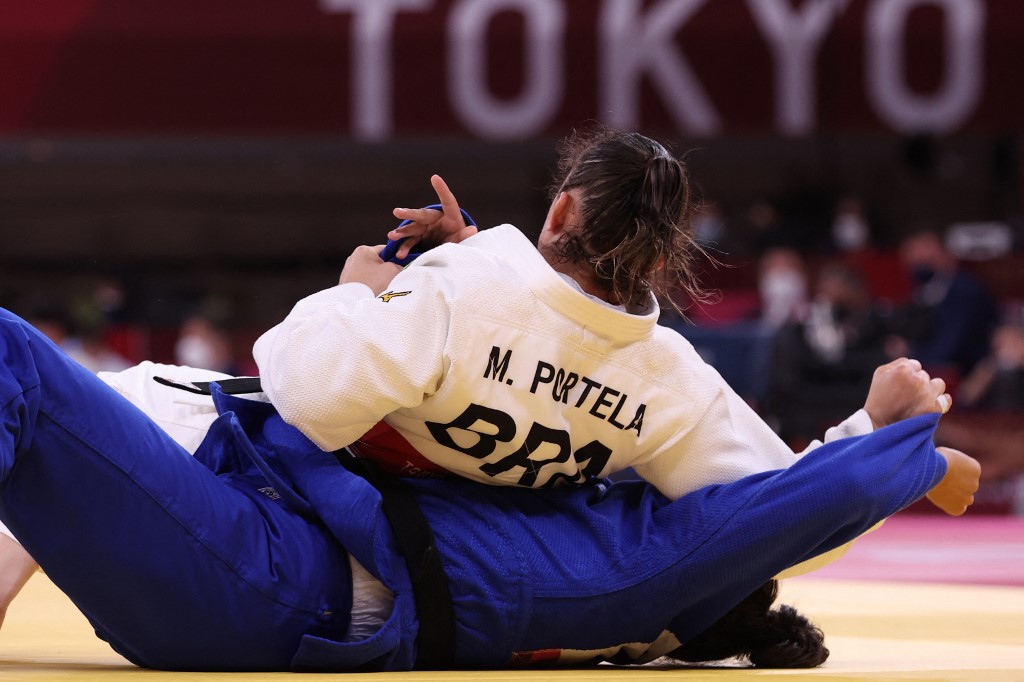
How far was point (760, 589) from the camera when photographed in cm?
214

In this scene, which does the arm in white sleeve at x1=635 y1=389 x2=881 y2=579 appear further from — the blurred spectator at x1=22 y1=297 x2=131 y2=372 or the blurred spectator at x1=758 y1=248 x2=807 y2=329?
the blurred spectator at x1=758 y1=248 x2=807 y2=329

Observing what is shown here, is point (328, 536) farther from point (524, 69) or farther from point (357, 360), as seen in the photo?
point (524, 69)

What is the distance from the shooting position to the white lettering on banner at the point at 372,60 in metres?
11.1

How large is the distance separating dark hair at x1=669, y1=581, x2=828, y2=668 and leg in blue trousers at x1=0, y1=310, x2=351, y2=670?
1.94ft

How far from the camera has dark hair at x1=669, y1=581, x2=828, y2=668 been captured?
2.11m

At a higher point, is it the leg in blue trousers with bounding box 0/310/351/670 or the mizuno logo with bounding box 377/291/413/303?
the mizuno logo with bounding box 377/291/413/303

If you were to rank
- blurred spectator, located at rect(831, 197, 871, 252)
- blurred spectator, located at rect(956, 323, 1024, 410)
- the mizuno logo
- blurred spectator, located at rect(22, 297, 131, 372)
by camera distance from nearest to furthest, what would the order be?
the mizuno logo, blurred spectator, located at rect(22, 297, 131, 372), blurred spectator, located at rect(956, 323, 1024, 410), blurred spectator, located at rect(831, 197, 871, 252)

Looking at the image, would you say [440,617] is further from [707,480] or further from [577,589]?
[707,480]

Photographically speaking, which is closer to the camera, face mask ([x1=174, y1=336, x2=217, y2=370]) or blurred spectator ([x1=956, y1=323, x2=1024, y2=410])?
blurred spectator ([x1=956, y1=323, x2=1024, y2=410])

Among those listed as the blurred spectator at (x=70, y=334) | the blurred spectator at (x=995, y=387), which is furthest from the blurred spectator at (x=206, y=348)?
the blurred spectator at (x=995, y=387)

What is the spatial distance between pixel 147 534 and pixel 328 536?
26 centimetres

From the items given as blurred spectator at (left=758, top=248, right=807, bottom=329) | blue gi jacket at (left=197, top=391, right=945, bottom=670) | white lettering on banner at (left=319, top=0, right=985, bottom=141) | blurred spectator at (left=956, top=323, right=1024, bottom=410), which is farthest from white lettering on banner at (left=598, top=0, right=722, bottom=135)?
blue gi jacket at (left=197, top=391, right=945, bottom=670)

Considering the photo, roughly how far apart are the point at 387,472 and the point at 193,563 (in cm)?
32

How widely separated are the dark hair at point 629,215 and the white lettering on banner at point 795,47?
948cm
